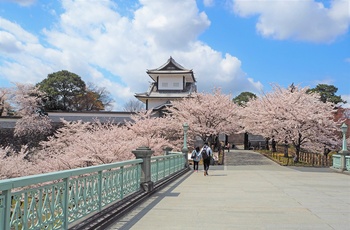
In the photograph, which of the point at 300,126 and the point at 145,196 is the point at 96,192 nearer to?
the point at 145,196

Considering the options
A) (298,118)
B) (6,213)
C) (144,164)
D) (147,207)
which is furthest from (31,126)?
(6,213)

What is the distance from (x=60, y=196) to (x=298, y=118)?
26.4m

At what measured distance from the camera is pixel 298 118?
2850 centimetres

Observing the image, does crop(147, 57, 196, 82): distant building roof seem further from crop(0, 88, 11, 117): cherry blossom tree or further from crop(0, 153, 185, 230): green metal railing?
crop(0, 153, 185, 230): green metal railing

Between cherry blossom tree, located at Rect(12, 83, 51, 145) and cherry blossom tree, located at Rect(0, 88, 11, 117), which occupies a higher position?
cherry blossom tree, located at Rect(0, 88, 11, 117)

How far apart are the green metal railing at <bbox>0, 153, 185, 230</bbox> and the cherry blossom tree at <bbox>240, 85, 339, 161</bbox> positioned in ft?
75.4

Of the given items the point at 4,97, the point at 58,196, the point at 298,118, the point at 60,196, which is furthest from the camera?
the point at 4,97

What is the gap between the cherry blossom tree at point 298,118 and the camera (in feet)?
94.8

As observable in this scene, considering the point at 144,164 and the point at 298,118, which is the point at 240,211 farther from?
the point at 298,118

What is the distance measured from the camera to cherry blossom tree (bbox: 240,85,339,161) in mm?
28906

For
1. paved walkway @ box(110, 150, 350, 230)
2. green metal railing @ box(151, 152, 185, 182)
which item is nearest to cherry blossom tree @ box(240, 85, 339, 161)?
green metal railing @ box(151, 152, 185, 182)

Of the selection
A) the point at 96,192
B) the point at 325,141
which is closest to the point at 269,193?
the point at 96,192

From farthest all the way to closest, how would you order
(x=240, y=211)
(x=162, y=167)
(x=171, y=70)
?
(x=171, y=70) < (x=162, y=167) < (x=240, y=211)

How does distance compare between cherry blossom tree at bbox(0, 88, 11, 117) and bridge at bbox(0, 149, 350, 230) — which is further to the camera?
cherry blossom tree at bbox(0, 88, 11, 117)
